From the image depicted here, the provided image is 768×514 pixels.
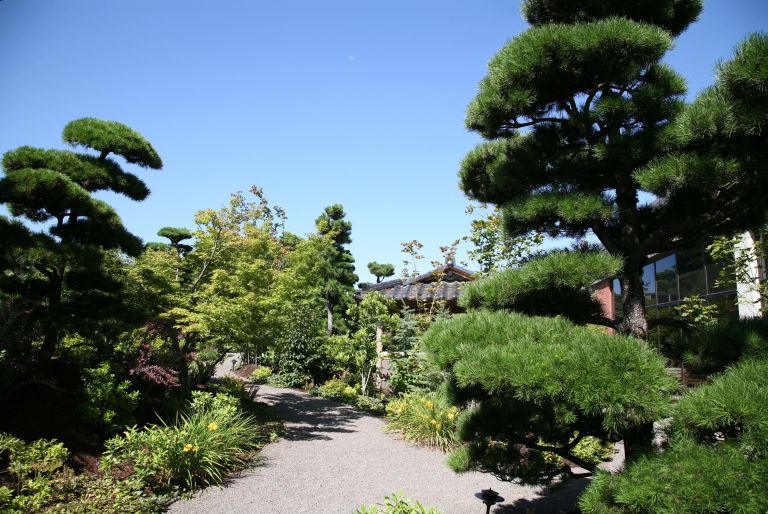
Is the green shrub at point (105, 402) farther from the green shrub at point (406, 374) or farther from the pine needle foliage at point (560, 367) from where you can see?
the green shrub at point (406, 374)

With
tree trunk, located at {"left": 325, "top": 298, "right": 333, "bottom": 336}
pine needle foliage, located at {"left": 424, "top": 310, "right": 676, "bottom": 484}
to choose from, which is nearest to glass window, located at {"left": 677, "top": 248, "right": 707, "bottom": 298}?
pine needle foliage, located at {"left": 424, "top": 310, "right": 676, "bottom": 484}

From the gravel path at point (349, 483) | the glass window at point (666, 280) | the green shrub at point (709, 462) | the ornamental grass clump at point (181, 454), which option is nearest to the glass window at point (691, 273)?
the glass window at point (666, 280)

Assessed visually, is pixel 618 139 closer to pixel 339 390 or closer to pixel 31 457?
pixel 31 457

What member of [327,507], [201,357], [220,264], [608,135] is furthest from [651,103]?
[201,357]

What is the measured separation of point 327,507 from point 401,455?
87.8 inches

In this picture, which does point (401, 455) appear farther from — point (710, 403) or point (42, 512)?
point (710, 403)

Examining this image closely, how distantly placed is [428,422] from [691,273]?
8.30 metres

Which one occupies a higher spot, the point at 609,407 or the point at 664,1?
the point at 664,1

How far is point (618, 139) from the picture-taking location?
293 centimetres

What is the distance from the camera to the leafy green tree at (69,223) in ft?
18.5

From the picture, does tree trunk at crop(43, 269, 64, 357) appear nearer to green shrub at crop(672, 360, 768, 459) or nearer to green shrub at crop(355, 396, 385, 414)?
green shrub at crop(355, 396, 385, 414)

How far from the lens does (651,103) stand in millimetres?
2994

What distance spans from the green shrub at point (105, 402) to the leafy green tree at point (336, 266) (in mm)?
9242

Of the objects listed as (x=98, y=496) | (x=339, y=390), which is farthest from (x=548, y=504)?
(x=339, y=390)
